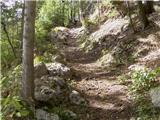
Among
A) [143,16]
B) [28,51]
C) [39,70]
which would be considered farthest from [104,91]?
[143,16]

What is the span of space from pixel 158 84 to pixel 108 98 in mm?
1697

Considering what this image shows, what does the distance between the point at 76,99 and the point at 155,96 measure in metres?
2.50

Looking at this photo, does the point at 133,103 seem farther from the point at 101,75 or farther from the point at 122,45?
the point at 122,45

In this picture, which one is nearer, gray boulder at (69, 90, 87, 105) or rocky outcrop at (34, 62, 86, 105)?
rocky outcrop at (34, 62, 86, 105)

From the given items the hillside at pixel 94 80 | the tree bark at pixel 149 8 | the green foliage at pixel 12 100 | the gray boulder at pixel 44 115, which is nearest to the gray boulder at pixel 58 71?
the hillside at pixel 94 80

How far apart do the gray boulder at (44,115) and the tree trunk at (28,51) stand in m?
0.30

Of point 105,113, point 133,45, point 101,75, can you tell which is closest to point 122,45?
point 133,45

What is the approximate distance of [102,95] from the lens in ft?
34.9

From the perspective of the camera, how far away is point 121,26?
18672 millimetres

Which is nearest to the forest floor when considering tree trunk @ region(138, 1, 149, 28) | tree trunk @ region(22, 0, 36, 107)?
tree trunk @ region(138, 1, 149, 28)

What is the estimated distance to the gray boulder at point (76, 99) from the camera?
9823mm

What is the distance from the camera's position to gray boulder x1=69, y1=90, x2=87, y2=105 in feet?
32.2

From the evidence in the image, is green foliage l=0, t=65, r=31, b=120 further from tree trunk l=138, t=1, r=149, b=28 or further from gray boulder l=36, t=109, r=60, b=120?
tree trunk l=138, t=1, r=149, b=28

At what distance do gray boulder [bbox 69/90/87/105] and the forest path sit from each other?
20 centimetres
